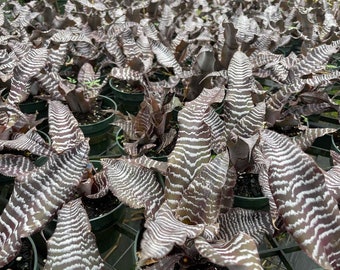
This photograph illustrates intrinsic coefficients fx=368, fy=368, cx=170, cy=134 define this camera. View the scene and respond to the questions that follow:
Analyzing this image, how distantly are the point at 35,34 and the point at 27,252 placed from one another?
1796mm

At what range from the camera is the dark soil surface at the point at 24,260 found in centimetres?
128

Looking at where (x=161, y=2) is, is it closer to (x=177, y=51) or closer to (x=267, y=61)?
(x=177, y=51)

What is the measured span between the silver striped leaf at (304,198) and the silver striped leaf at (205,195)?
0.18m

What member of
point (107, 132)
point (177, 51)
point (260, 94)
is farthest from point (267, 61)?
point (107, 132)

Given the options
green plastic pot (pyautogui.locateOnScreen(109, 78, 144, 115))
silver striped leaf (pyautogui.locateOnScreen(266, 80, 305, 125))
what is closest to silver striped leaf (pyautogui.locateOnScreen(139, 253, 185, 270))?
silver striped leaf (pyautogui.locateOnScreen(266, 80, 305, 125))

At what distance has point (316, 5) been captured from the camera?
3410 mm

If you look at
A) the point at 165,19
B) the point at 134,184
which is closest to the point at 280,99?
the point at 134,184

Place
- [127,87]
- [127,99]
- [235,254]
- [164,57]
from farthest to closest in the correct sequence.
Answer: [127,87], [127,99], [164,57], [235,254]

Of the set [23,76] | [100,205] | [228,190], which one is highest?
[228,190]

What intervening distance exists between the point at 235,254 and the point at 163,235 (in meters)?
0.18

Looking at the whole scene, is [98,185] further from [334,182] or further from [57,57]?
[57,57]

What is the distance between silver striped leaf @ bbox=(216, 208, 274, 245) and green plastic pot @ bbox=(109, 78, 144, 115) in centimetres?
125

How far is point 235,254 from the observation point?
2.86 feet

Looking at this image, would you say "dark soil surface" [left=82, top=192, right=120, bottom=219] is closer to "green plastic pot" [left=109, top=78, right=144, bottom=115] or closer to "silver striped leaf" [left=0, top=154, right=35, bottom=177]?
"silver striped leaf" [left=0, top=154, right=35, bottom=177]
